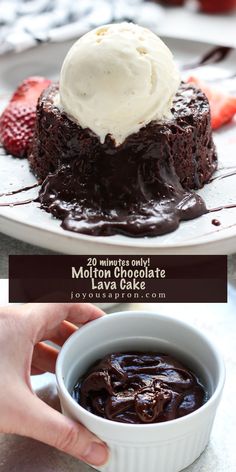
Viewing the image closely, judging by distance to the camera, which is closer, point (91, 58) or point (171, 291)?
point (171, 291)

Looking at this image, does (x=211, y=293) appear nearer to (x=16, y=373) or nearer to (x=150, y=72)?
(x=16, y=373)

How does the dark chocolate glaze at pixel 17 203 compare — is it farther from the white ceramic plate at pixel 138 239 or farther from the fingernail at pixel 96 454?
the fingernail at pixel 96 454

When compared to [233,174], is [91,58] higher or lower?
higher

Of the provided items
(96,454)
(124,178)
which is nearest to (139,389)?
(96,454)

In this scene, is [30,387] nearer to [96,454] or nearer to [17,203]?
[96,454]

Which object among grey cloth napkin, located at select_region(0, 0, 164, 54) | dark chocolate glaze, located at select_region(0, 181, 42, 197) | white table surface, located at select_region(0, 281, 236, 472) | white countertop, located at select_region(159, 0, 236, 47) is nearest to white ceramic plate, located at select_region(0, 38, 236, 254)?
dark chocolate glaze, located at select_region(0, 181, 42, 197)

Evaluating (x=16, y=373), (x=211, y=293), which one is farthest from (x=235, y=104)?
(x=16, y=373)
